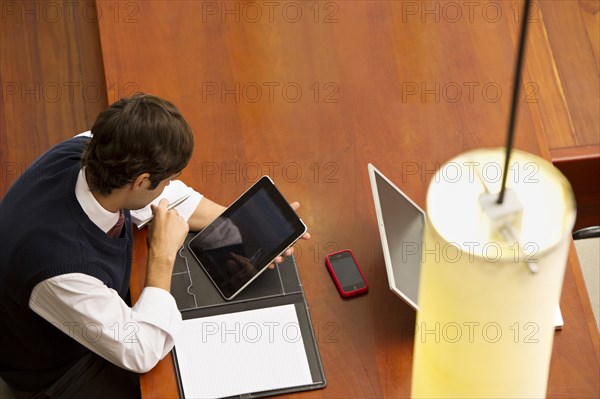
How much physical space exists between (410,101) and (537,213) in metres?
1.56

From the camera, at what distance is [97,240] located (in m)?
1.76

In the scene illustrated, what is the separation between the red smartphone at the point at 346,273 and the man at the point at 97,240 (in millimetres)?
347

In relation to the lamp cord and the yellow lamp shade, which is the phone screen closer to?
the yellow lamp shade

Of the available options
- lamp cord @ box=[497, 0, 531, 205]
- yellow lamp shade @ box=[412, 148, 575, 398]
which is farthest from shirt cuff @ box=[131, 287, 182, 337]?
lamp cord @ box=[497, 0, 531, 205]

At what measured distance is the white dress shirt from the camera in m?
1.70

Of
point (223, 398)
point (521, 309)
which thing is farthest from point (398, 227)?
point (521, 309)

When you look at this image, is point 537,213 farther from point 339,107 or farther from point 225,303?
point 339,107

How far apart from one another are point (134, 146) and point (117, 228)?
221 millimetres

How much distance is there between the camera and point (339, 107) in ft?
7.02

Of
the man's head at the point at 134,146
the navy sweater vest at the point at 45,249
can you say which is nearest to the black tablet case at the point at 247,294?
the navy sweater vest at the point at 45,249

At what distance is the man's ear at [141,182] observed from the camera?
68.9 inches

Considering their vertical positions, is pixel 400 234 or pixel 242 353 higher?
pixel 400 234

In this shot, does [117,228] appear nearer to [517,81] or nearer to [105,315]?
[105,315]

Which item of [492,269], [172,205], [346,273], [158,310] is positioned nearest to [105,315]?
[158,310]
